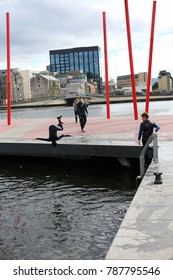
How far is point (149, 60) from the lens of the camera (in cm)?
2314

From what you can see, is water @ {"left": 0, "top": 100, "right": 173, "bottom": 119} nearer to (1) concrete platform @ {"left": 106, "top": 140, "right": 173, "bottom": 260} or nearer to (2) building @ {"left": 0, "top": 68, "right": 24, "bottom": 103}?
(1) concrete platform @ {"left": 106, "top": 140, "right": 173, "bottom": 260}

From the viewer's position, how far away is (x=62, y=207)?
10352 mm

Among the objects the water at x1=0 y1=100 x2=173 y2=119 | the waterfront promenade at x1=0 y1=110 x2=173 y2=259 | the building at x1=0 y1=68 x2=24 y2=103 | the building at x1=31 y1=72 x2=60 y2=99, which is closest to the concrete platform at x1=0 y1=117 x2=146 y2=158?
the waterfront promenade at x1=0 y1=110 x2=173 y2=259

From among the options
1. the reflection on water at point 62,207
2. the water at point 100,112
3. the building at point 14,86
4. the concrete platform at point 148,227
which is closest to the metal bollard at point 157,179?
the concrete platform at point 148,227

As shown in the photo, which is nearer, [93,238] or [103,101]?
[93,238]

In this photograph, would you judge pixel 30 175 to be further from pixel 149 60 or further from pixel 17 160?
pixel 149 60

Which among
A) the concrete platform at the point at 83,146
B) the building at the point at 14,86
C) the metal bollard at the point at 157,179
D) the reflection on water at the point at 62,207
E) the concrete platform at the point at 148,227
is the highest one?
the building at the point at 14,86

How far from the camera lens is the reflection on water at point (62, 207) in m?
7.54

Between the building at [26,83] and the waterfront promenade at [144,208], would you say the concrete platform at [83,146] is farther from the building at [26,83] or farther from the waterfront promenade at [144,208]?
the building at [26,83]

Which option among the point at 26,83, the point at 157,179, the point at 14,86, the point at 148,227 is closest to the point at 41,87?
the point at 26,83

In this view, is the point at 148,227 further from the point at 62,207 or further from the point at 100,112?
the point at 100,112

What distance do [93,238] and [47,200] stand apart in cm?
347
